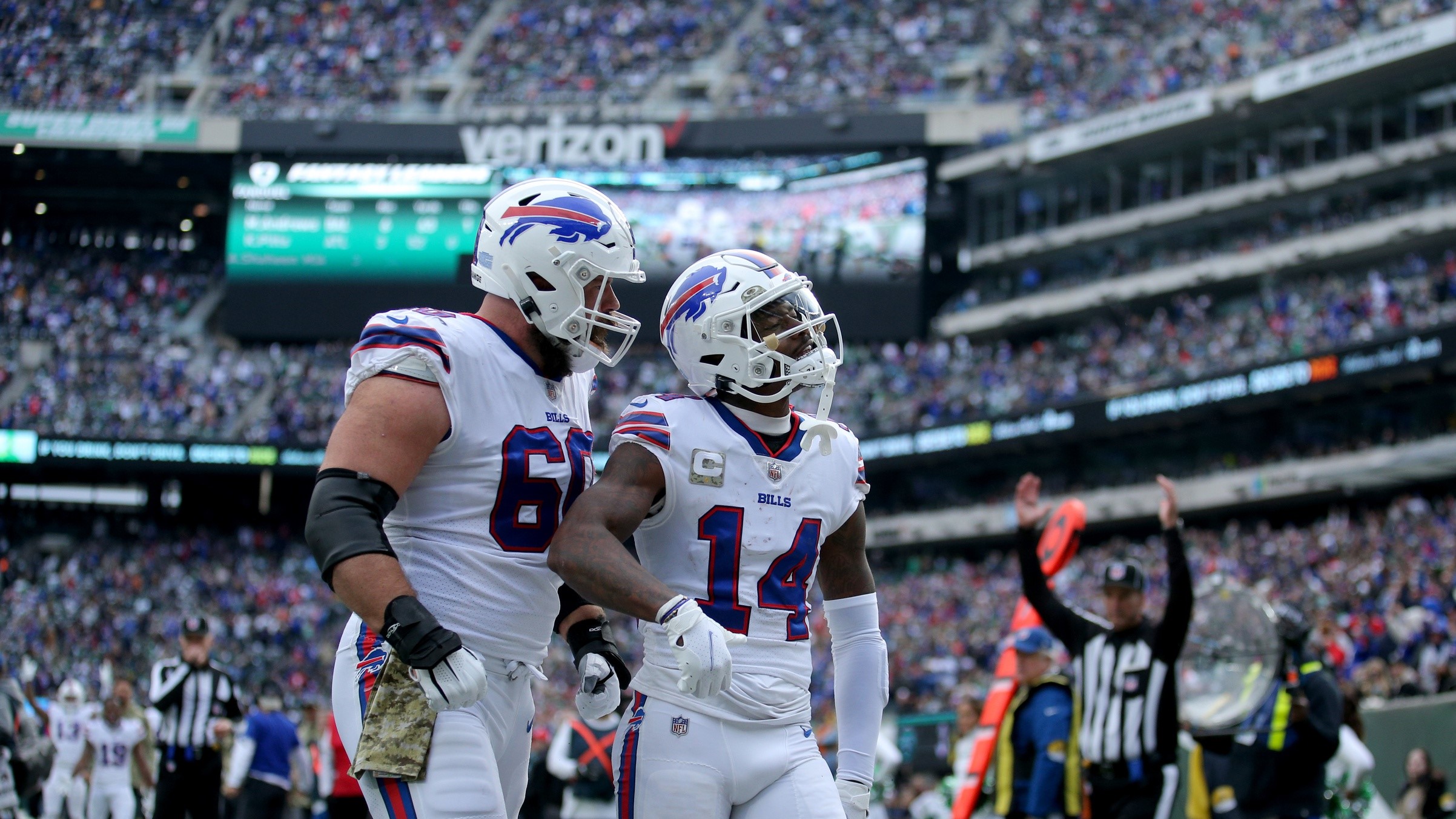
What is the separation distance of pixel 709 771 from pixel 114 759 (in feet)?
26.3

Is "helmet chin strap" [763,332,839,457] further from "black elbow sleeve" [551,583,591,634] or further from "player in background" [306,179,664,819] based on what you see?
"black elbow sleeve" [551,583,591,634]

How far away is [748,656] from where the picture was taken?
3.69m

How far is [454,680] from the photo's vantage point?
3129mm

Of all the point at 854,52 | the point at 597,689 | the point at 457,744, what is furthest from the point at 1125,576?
the point at 854,52

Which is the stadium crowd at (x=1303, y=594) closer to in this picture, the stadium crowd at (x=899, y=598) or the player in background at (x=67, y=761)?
the stadium crowd at (x=899, y=598)

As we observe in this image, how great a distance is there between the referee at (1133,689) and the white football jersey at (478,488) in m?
3.60

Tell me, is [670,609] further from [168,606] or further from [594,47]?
[594,47]

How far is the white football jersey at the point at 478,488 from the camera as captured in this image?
3.40 metres

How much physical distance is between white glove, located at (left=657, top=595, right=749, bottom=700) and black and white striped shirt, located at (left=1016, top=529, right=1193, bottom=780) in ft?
12.2

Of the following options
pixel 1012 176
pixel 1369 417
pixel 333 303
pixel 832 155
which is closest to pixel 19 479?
pixel 333 303

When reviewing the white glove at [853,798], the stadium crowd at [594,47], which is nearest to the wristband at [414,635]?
the white glove at [853,798]

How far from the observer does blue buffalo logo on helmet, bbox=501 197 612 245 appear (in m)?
3.69

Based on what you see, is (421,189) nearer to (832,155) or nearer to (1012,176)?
(832,155)

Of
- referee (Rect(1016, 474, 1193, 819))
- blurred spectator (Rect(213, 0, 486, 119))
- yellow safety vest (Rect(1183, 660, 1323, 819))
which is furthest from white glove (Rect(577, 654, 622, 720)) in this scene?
blurred spectator (Rect(213, 0, 486, 119))
